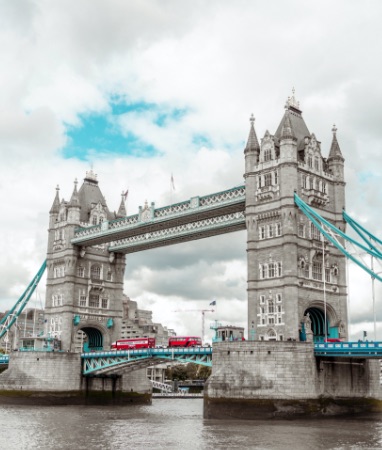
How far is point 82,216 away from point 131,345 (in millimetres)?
17558

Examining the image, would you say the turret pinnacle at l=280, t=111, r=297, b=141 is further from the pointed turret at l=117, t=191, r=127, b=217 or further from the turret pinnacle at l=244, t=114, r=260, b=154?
the pointed turret at l=117, t=191, r=127, b=217

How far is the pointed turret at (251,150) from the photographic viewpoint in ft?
181

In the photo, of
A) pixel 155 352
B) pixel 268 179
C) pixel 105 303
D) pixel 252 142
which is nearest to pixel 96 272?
pixel 105 303

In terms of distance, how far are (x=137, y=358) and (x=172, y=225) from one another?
13568 mm

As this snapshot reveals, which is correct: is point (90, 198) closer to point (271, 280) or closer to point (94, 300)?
point (94, 300)

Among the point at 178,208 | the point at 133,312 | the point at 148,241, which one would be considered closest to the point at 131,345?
the point at 148,241

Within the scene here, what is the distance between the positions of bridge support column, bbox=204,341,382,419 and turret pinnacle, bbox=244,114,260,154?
1771 centimetres

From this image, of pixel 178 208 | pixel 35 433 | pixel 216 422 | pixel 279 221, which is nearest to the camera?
pixel 35 433

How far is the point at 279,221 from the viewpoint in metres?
52.5

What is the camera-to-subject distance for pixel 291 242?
51.2 meters

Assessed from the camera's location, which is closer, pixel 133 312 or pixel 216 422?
pixel 216 422

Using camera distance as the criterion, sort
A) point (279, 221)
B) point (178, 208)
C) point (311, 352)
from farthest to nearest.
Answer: point (178, 208)
point (279, 221)
point (311, 352)

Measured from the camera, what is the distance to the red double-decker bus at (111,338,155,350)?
206 ft

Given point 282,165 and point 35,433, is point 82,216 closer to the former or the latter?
point 282,165
